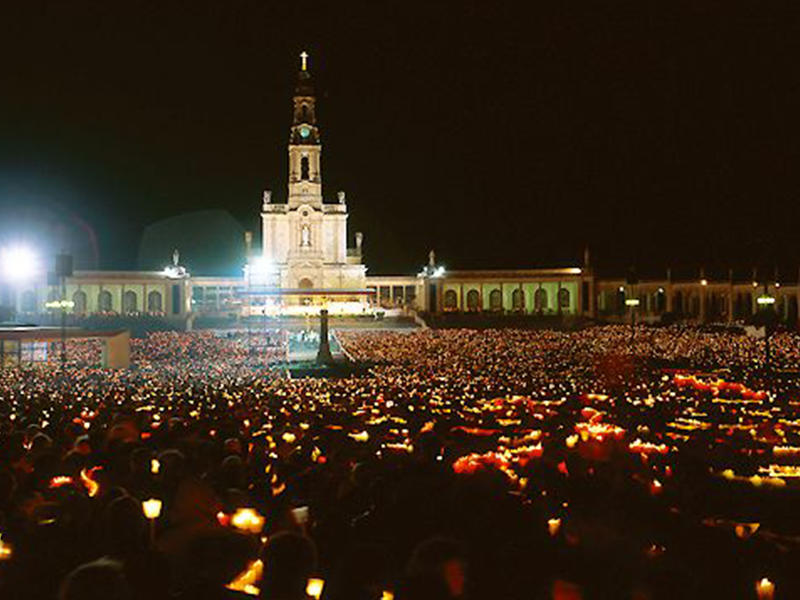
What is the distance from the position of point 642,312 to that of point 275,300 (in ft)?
99.6

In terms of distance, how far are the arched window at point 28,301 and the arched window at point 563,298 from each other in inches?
1674

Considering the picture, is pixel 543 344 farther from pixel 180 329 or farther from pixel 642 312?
pixel 642 312

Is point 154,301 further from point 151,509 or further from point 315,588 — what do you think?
point 315,588

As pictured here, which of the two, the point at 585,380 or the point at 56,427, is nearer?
the point at 56,427

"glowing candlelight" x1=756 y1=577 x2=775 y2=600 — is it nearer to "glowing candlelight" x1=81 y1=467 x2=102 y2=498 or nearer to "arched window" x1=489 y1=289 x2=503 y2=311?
"glowing candlelight" x1=81 y1=467 x2=102 y2=498

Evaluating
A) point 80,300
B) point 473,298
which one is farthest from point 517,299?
point 80,300

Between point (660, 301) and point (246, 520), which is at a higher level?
point (660, 301)

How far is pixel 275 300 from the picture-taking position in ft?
226

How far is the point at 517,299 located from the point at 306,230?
755 inches

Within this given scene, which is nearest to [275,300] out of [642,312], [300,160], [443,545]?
Result: [300,160]

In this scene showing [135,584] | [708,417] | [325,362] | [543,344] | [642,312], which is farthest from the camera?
[642,312]

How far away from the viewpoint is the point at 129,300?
2921 inches

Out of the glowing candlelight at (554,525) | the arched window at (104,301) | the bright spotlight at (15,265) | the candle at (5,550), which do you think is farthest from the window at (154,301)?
the glowing candlelight at (554,525)

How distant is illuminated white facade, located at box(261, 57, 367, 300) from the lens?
73.7 metres
